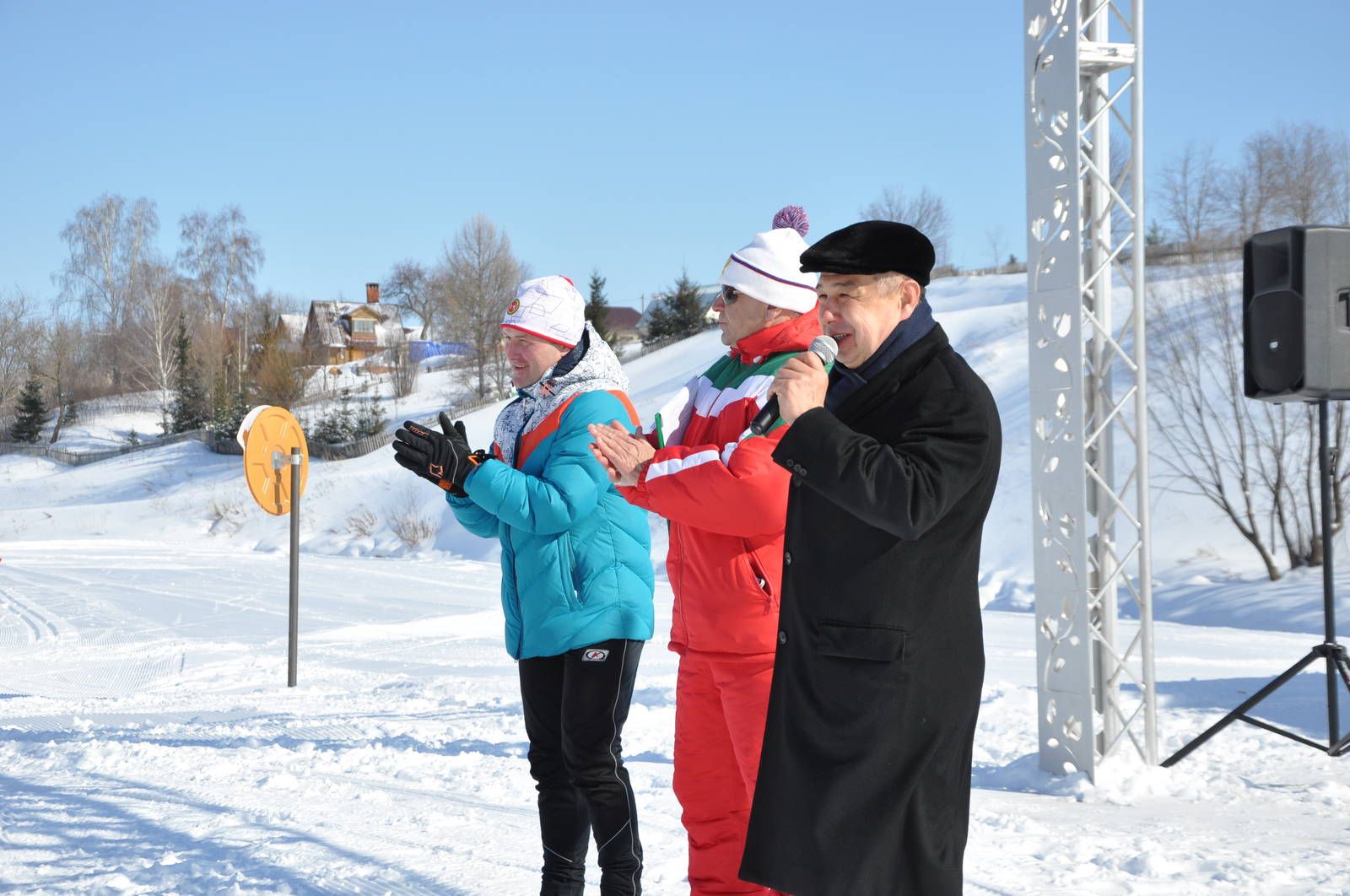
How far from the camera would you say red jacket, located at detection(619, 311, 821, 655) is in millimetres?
2463

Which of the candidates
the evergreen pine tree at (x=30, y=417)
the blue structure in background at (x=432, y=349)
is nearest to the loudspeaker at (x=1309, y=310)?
the blue structure in background at (x=432, y=349)

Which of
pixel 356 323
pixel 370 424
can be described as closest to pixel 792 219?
pixel 370 424

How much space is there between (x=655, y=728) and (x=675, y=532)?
3.84 meters

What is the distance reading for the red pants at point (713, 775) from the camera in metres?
2.67

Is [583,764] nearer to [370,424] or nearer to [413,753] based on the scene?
[413,753]

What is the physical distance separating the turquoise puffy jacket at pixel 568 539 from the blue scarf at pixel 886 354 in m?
1.17

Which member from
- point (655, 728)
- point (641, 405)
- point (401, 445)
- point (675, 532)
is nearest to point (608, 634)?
point (675, 532)

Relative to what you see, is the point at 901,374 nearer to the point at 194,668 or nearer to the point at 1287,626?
the point at 194,668

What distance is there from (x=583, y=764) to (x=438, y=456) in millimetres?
971

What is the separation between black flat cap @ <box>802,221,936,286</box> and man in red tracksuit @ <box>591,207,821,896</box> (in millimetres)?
461

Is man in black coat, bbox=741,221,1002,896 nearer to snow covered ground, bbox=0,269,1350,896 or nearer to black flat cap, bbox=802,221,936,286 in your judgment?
black flat cap, bbox=802,221,936,286

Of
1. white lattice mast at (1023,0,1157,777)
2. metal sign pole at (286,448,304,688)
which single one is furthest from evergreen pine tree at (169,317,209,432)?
white lattice mast at (1023,0,1157,777)

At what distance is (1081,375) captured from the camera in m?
5.10

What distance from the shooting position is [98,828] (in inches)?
174
